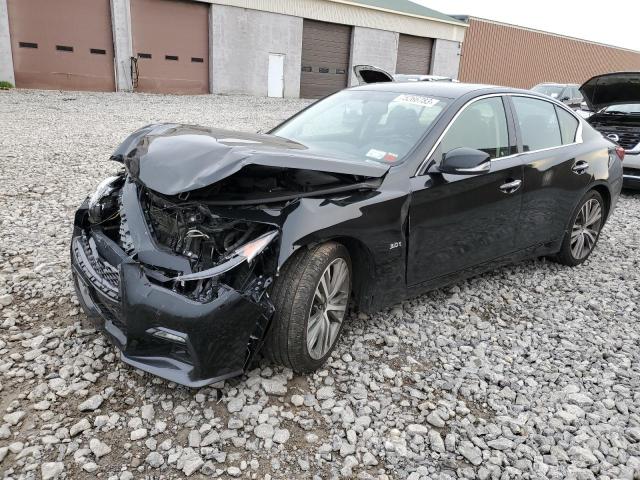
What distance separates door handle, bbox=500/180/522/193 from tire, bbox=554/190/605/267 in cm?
105

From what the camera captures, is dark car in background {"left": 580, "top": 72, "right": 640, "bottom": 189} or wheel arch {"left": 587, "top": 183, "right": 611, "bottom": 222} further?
dark car in background {"left": 580, "top": 72, "right": 640, "bottom": 189}

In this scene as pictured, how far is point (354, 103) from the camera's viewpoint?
405 cm

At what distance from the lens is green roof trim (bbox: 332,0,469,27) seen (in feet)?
84.5

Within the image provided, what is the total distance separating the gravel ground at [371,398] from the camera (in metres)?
2.36

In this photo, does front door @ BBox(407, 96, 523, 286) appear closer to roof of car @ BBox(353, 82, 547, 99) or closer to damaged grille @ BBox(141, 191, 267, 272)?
roof of car @ BBox(353, 82, 547, 99)

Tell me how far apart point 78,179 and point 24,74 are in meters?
14.1

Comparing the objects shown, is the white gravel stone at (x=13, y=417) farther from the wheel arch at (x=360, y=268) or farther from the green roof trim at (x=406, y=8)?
the green roof trim at (x=406, y=8)

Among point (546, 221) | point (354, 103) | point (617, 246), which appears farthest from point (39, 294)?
point (617, 246)

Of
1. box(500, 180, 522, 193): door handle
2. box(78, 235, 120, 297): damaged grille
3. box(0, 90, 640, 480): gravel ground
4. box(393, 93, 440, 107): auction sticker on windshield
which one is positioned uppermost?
box(393, 93, 440, 107): auction sticker on windshield

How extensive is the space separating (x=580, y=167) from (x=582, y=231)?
68 centimetres

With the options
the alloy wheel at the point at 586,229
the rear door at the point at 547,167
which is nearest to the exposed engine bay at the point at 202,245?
the rear door at the point at 547,167

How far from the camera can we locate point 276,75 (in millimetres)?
23812

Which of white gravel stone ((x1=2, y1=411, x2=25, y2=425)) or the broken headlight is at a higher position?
the broken headlight

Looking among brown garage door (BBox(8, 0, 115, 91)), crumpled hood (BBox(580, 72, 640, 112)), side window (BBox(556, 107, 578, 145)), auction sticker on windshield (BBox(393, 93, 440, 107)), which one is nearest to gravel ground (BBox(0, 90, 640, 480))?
side window (BBox(556, 107, 578, 145))
